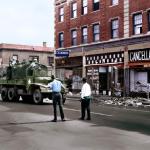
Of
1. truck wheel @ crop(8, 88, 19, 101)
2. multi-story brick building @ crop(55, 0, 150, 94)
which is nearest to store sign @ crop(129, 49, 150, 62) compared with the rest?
multi-story brick building @ crop(55, 0, 150, 94)

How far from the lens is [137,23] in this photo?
32781mm

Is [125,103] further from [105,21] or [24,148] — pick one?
[24,148]

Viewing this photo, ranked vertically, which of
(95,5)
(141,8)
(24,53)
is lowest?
(24,53)

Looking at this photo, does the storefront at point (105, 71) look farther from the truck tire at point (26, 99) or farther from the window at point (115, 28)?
the truck tire at point (26, 99)

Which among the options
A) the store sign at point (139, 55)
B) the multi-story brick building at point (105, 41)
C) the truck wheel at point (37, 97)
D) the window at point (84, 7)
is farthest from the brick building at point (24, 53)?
the truck wheel at point (37, 97)

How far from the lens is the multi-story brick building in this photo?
106ft

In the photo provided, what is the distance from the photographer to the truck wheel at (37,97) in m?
25.3

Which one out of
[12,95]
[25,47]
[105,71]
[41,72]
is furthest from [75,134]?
[25,47]

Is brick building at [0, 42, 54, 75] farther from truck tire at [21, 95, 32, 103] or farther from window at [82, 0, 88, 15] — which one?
truck tire at [21, 95, 32, 103]

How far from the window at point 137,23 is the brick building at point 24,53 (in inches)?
1254

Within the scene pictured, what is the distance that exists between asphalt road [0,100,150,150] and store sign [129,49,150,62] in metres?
15.2

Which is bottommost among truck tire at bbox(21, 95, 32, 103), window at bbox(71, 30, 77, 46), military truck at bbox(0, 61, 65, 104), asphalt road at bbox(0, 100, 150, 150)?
asphalt road at bbox(0, 100, 150, 150)

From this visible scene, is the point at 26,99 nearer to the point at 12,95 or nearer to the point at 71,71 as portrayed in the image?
the point at 12,95

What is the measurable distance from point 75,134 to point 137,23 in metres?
22.0
